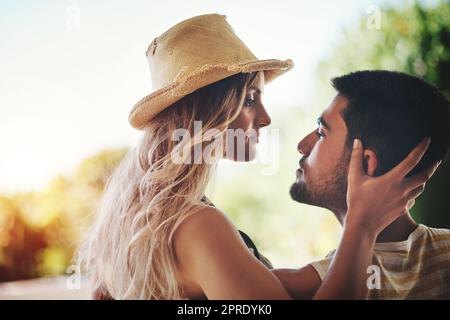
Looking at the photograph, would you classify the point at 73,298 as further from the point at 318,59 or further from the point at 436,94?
the point at 436,94

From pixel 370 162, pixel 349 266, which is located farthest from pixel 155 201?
pixel 370 162

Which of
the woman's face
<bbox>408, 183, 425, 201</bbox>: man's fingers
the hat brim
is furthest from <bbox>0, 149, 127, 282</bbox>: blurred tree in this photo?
<bbox>408, 183, 425, 201</bbox>: man's fingers

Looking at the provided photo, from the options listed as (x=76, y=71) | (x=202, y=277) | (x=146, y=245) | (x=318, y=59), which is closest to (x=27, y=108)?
(x=76, y=71)

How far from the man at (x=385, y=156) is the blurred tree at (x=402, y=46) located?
0.25 m

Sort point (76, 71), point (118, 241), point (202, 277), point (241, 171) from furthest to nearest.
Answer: point (241, 171) → point (76, 71) → point (118, 241) → point (202, 277)

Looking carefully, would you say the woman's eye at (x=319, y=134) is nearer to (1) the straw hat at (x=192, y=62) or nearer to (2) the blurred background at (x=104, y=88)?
(2) the blurred background at (x=104, y=88)

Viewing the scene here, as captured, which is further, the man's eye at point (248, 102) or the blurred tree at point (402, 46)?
the blurred tree at point (402, 46)

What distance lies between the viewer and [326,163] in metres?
1.72

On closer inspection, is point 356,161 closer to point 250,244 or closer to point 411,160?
point 411,160

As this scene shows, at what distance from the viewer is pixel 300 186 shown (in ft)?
5.98

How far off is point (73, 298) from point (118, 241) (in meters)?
0.47

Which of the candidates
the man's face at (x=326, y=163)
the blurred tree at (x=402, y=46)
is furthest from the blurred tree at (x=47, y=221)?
the blurred tree at (x=402, y=46)

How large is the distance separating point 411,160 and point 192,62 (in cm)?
86

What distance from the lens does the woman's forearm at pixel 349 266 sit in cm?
146
